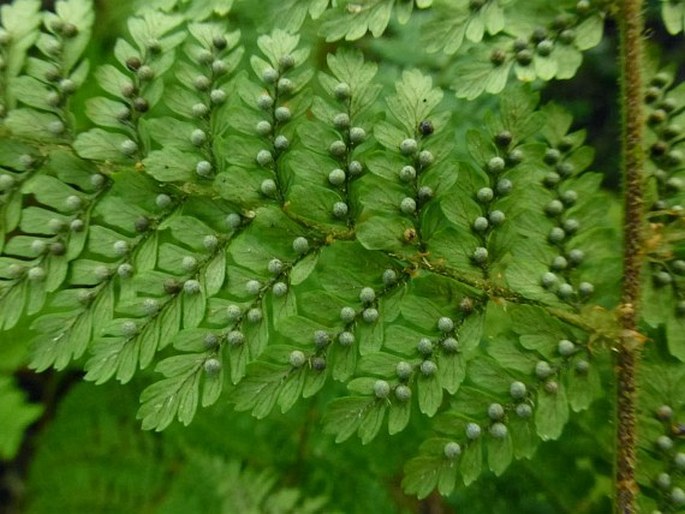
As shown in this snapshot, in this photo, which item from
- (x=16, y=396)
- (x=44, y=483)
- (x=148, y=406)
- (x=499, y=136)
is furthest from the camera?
(x=44, y=483)

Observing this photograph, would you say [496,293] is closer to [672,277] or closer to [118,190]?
[672,277]

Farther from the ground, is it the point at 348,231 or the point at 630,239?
the point at 630,239

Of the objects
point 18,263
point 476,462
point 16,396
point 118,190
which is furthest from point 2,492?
point 476,462
